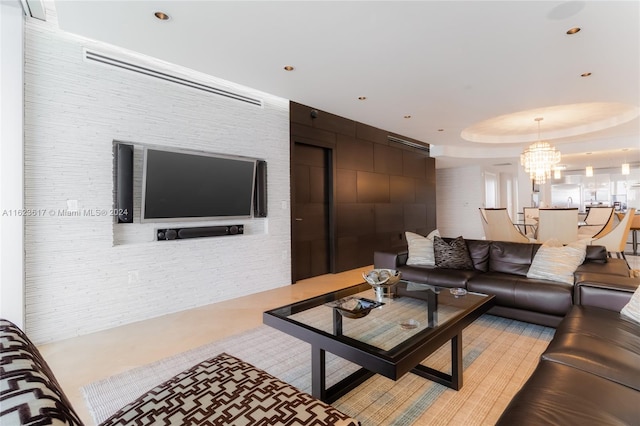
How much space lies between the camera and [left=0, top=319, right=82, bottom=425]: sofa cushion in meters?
0.73

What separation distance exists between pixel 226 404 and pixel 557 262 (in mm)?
3302

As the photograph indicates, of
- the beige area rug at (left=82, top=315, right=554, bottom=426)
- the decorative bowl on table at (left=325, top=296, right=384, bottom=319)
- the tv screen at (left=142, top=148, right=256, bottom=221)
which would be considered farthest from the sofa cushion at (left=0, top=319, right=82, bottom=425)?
the tv screen at (left=142, top=148, right=256, bottom=221)

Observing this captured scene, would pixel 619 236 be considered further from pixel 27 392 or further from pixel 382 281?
pixel 27 392

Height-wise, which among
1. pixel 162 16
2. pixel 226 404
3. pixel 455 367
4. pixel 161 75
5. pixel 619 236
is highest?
pixel 162 16

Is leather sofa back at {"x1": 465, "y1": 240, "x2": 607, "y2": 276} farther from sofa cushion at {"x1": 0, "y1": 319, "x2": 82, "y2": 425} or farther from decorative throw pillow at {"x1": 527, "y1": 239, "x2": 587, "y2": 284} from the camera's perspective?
sofa cushion at {"x1": 0, "y1": 319, "x2": 82, "y2": 425}

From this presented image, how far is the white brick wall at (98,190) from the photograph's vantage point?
2756 mm

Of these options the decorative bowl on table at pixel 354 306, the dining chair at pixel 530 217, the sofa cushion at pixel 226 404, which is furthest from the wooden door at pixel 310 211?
the dining chair at pixel 530 217

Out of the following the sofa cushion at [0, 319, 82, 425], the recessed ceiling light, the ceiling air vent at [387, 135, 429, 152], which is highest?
the recessed ceiling light

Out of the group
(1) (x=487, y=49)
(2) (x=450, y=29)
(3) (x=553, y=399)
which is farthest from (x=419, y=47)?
(3) (x=553, y=399)

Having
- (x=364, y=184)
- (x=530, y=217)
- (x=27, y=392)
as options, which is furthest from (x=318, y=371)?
(x=530, y=217)

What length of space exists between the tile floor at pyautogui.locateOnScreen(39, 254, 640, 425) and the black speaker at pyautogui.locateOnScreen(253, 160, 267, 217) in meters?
1.19

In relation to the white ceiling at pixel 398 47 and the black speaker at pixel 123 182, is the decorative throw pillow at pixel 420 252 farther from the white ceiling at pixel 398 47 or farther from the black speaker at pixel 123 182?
the black speaker at pixel 123 182

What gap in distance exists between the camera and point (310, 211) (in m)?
5.26

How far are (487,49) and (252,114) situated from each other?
9.58 ft
